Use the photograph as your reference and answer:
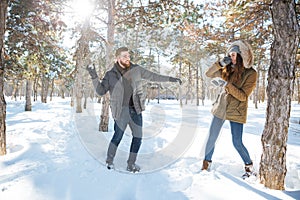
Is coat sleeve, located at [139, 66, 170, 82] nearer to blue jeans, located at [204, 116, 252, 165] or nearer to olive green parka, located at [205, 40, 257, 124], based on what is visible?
olive green parka, located at [205, 40, 257, 124]

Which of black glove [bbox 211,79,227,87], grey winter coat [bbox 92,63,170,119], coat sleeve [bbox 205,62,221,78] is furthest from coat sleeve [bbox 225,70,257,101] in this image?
grey winter coat [bbox 92,63,170,119]

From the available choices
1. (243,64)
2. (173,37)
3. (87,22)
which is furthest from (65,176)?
(173,37)

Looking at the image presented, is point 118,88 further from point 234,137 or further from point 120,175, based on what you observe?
point 234,137

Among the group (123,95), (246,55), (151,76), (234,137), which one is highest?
(246,55)

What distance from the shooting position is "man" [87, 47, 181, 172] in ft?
10.2

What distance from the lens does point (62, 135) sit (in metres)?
5.69

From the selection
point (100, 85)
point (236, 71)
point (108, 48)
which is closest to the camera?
point (236, 71)

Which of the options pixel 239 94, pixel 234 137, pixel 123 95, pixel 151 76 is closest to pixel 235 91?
pixel 239 94

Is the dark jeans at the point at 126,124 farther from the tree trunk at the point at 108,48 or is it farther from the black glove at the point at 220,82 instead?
the tree trunk at the point at 108,48

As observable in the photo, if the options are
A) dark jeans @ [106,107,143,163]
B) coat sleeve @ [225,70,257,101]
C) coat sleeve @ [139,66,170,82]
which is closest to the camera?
coat sleeve @ [225,70,257,101]

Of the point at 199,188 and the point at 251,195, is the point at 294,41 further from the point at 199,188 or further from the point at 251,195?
the point at 199,188

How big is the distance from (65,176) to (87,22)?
18.8 feet

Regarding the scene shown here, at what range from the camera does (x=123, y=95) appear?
310 cm

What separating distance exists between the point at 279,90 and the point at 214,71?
0.93m
